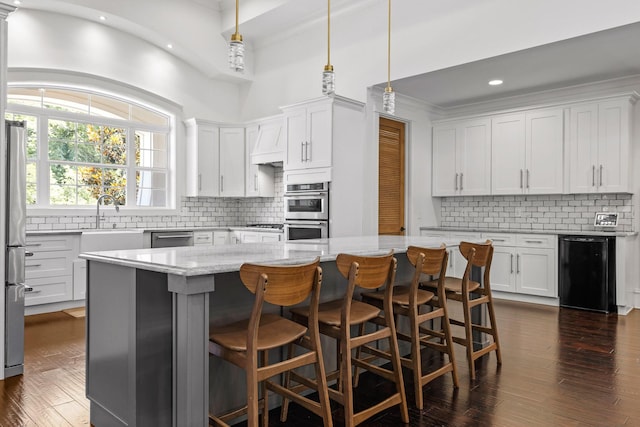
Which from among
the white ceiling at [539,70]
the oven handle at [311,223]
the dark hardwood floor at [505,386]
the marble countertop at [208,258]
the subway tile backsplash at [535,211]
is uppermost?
the white ceiling at [539,70]

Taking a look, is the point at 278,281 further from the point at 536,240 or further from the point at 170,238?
the point at 536,240

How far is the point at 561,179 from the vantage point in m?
6.16

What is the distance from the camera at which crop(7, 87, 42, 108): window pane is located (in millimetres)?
5621

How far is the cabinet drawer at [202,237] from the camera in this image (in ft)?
21.5

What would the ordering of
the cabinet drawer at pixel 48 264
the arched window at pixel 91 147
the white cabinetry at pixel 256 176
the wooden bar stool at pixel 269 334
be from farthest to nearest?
1. the white cabinetry at pixel 256 176
2. the arched window at pixel 91 147
3. the cabinet drawer at pixel 48 264
4. the wooden bar stool at pixel 269 334

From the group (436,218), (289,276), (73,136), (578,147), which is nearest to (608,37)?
(578,147)

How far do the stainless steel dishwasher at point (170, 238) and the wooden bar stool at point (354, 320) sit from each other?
3.85 m

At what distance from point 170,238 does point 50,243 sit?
1419 millimetres

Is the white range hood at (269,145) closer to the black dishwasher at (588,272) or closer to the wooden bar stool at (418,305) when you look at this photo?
the wooden bar stool at (418,305)

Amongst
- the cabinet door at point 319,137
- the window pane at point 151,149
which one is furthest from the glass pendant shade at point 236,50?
the window pane at point 151,149

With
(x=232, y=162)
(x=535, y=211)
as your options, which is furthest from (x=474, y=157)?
(x=232, y=162)

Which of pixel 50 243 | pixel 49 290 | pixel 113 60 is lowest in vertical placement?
pixel 49 290

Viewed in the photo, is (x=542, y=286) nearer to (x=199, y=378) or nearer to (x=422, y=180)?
(x=422, y=180)

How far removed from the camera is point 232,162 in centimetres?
727
